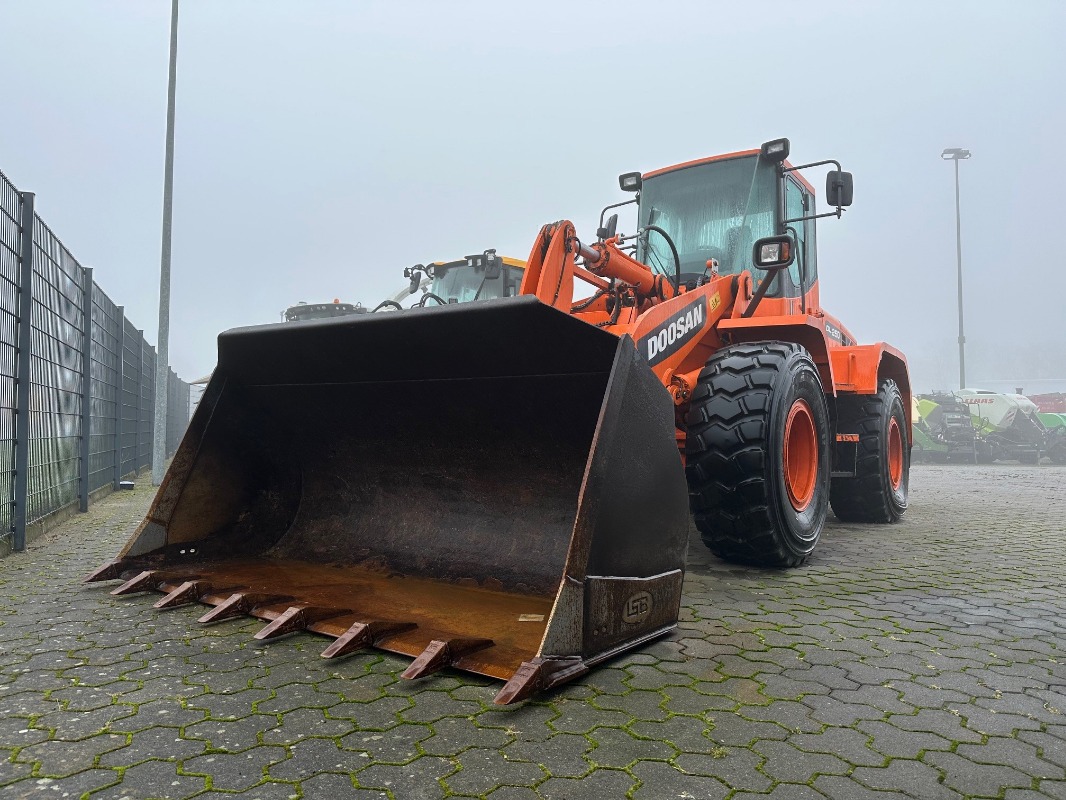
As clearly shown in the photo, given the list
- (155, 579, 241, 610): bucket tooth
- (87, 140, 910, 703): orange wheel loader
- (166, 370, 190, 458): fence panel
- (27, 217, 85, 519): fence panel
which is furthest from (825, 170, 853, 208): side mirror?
(166, 370, 190, 458): fence panel

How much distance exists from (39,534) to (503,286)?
16.3 feet

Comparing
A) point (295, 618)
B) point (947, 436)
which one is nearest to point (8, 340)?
point (295, 618)

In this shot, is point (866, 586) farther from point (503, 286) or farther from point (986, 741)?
point (503, 286)

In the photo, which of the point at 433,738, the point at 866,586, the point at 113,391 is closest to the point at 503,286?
the point at 113,391

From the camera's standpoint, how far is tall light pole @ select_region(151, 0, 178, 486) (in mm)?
10703

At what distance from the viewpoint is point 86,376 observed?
7473 mm

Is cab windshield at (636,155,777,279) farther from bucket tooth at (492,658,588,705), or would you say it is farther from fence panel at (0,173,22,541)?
fence panel at (0,173,22,541)

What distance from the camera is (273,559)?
3.96m

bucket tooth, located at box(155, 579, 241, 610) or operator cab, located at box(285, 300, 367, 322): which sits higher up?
operator cab, located at box(285, 300, 367, 322)

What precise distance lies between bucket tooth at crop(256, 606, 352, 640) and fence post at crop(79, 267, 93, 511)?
17.1ft

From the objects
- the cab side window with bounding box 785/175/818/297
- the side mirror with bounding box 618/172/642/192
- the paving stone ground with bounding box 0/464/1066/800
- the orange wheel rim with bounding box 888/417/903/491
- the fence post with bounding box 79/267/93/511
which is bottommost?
the paving stone ground with bounding box 0/464/1066/800

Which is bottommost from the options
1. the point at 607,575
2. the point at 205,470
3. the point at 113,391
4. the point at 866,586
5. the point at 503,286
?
the point at 866,586

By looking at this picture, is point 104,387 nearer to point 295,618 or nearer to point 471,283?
point 471,283

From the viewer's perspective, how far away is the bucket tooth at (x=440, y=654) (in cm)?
234
